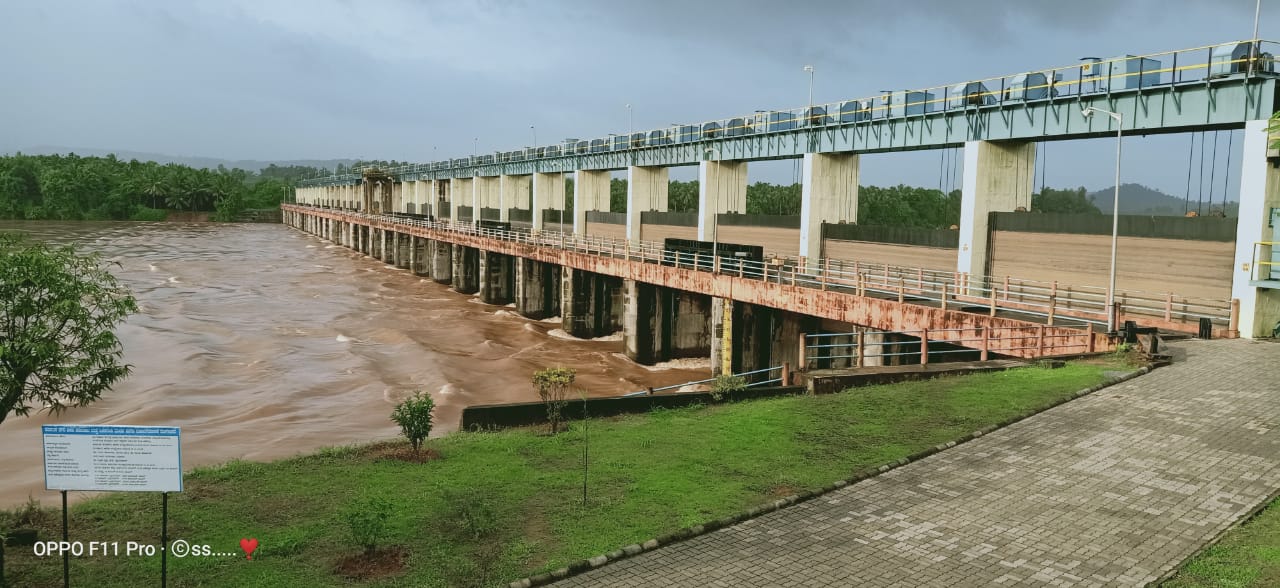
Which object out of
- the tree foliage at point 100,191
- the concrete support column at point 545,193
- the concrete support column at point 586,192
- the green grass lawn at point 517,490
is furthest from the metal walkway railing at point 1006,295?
the tree foliage at point 100,191

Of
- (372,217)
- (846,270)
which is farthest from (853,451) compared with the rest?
(372,217)

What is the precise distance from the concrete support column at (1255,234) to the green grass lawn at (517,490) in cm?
726

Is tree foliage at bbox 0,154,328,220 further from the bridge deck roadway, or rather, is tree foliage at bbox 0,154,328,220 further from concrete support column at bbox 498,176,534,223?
the bridge deck roadway

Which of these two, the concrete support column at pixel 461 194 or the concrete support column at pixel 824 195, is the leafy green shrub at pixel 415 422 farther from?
the concrete support column at pixel 461 194

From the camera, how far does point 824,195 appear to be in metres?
35.1

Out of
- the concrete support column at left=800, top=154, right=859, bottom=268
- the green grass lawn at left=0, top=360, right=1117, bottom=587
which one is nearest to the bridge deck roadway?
the green grass lawn at left=0, top=360, right=1117, bottom=587

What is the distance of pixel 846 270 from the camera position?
33812 millimetres

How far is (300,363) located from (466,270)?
33174 mm

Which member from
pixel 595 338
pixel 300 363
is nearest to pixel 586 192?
pixel 595 338

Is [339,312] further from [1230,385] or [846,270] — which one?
[1230,385]

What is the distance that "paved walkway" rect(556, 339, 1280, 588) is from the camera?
9.03 m

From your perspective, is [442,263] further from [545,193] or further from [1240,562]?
[1240,562]

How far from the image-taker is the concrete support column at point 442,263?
75.2 meters

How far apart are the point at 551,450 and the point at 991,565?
23.1ft
